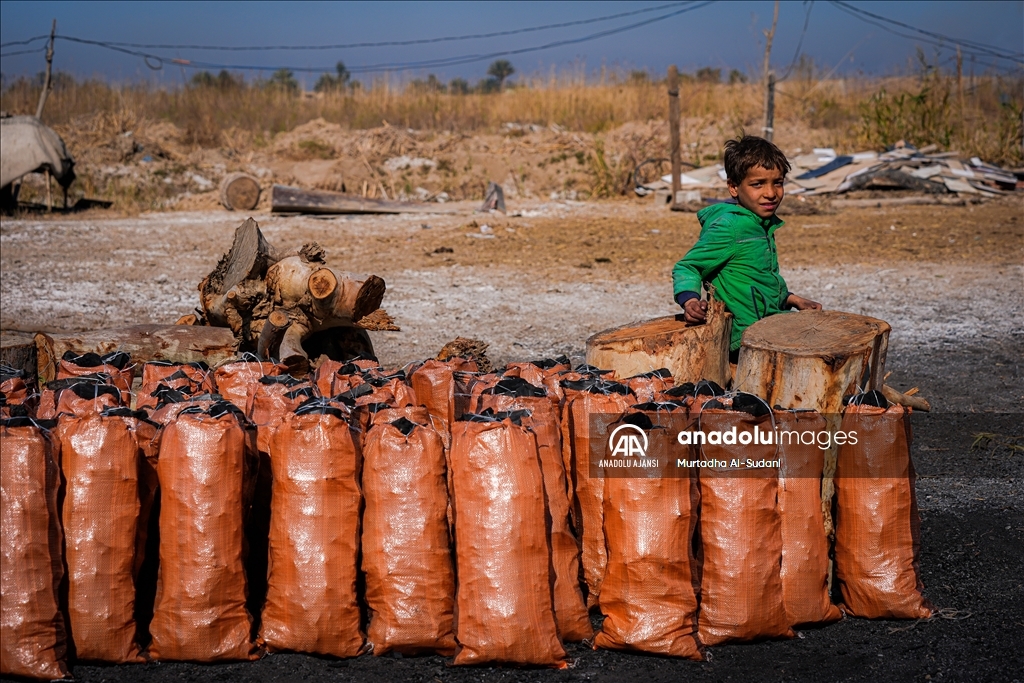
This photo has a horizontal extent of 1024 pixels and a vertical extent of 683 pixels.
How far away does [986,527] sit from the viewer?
373 centimetres

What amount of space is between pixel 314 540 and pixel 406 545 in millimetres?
290

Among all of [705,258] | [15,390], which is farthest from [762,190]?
[15,390]

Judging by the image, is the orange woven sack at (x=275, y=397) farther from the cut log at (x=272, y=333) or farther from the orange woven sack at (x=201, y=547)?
the cut log at (x=272, y=333)

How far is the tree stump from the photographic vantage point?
3.40 m

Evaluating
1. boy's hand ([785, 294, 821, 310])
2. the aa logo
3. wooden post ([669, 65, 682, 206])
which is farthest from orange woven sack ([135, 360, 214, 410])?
wooden post ([669, 65, 682, 206])

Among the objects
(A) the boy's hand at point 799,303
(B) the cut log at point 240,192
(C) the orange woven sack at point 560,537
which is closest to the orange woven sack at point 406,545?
(C) the orange woven sack at point 560,537

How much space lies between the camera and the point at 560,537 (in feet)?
9.52

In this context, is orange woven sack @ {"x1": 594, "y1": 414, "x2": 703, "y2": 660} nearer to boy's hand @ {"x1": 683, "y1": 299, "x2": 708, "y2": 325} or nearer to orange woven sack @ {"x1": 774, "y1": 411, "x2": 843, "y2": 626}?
orange woven sack @ {"x1": 774, "y1": 411, "x2": 843, "y2": 626}

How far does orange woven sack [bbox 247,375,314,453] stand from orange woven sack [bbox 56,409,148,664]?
0.59 metres

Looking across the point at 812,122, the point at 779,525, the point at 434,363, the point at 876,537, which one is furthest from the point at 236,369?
the point at 812,122

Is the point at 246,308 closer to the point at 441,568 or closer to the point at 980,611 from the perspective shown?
the point at 441,568

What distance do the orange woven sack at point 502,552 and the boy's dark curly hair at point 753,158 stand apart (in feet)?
6.09

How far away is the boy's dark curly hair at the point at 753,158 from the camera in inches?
154

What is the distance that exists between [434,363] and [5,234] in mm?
10820
